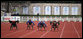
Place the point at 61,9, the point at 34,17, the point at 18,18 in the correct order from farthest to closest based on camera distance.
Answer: the point at 61,9
the point at 34,17
the point at 18,18

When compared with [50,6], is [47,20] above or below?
below

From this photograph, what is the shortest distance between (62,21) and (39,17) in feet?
15.8

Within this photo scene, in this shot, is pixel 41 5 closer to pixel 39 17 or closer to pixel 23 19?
pixel 39 17

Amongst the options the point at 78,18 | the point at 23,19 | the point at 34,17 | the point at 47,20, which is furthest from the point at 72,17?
the point at 23,19

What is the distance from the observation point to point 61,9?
4475 centimetres

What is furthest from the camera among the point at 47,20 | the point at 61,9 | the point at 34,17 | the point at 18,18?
the point at 61,9

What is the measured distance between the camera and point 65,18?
36562 millimetres

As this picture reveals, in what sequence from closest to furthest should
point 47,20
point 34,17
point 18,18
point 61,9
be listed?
point 18,18 → point 34,17 → point 47,20 → point 61,9

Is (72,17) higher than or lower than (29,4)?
lower

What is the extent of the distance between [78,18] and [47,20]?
245 inches

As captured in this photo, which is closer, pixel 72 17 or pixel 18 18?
pixel 18 18

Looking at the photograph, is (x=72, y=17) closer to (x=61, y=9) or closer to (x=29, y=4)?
(x=61, y=9)

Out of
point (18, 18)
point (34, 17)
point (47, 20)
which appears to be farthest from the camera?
point (47, 20)

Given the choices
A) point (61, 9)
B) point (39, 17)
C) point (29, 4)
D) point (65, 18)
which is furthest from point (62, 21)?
point (29, 4)
